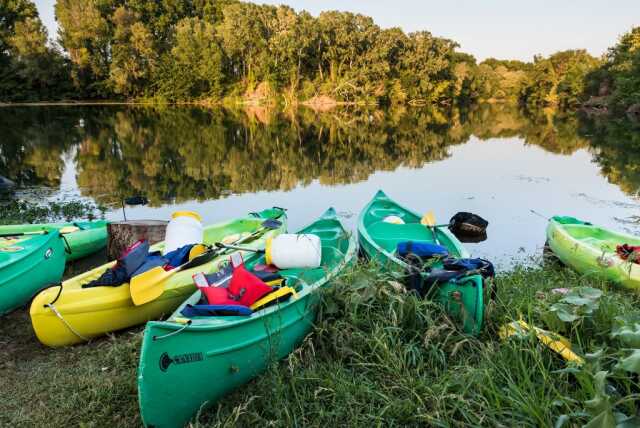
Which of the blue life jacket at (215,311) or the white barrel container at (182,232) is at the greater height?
the blue life jacket at (215,311)

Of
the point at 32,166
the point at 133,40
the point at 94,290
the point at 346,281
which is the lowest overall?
the point at 32,166

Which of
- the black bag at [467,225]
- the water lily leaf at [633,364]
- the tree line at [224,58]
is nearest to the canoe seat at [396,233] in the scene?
the black bag at [467,225]

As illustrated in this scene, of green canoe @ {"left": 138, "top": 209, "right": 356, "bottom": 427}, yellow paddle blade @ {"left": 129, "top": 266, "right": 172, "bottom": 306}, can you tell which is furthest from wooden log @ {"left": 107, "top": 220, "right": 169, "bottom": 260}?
green canoe @ {"left": 138, "top": 209, "right": 356, "bottom": 427}

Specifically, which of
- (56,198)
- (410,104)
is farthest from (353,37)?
(56,198)

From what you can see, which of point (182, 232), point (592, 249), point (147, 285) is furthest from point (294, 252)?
point (592, 249)

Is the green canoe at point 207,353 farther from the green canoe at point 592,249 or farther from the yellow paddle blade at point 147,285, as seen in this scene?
the green canoe at point 592,249

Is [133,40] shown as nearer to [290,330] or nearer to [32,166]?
[32,166]

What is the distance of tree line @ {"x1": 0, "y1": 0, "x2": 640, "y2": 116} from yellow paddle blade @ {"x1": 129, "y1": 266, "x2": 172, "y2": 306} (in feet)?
152

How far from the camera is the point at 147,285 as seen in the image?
4559 mm

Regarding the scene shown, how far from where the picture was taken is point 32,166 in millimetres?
15258

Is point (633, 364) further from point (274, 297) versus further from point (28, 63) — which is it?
point (28, 63)

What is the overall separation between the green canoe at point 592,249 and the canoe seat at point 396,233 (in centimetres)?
200

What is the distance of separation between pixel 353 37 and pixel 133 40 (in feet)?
79.8

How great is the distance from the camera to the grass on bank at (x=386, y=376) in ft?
8.60
